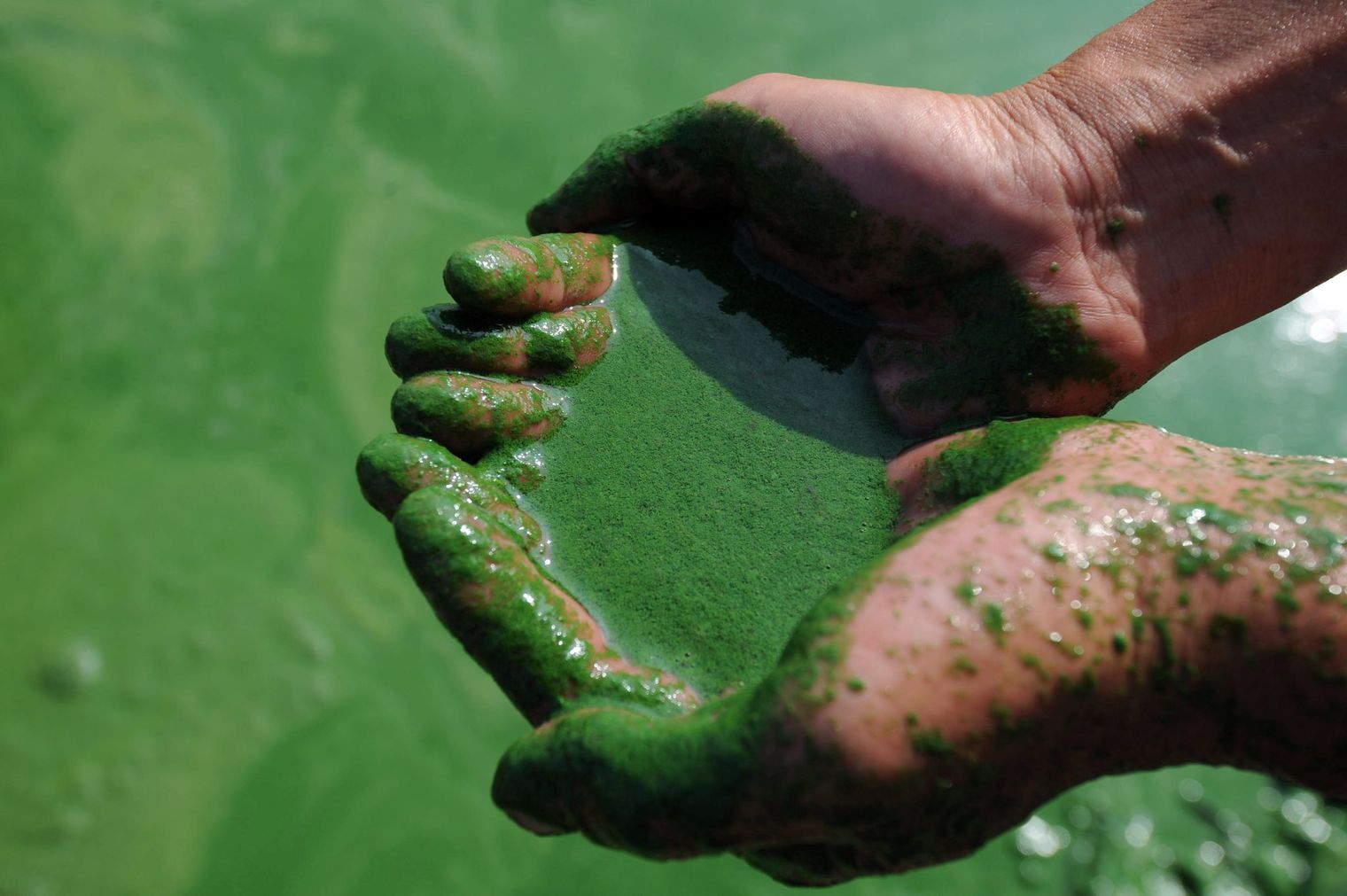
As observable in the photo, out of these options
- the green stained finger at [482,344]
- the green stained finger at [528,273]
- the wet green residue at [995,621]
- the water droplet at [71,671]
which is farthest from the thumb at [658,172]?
the water droplet at [71,671]

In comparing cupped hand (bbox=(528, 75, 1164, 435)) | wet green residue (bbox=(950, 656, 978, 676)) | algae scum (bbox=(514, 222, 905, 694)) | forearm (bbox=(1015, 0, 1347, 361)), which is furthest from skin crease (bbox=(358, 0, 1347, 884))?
forearm (bbox=(1015, 0, 1347, 361))

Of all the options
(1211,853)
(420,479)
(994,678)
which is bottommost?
(1211,853)

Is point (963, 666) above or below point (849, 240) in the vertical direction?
below

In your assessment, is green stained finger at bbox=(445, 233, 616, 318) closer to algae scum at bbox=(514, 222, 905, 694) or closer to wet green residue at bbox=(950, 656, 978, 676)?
algae scum at bbox=(514, 222, 905, 694)

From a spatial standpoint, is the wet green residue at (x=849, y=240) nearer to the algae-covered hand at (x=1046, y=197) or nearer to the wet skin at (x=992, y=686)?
the algae-covered hand at (x=1046, y=197)

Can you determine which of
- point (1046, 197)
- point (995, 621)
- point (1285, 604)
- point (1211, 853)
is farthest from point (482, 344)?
point (1211, 853)

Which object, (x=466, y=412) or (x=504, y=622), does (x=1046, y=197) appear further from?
(x=504, y=622)

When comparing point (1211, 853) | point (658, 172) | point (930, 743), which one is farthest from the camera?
point (1211, 853)

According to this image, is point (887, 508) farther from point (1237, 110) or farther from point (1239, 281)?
point (1237, 110)

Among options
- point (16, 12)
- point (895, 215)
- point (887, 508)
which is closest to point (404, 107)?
point (16, 12)
